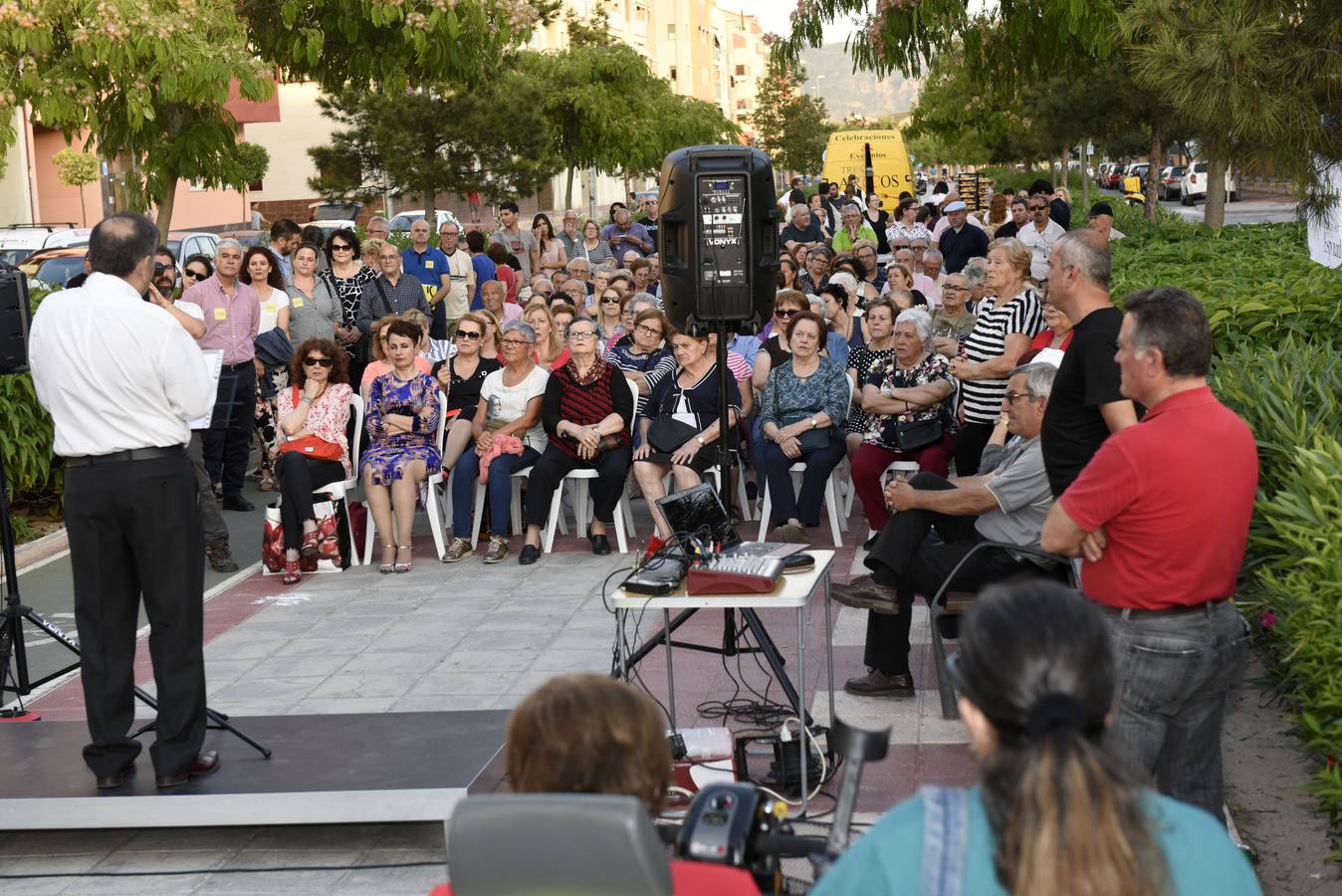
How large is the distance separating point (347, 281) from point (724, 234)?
440 centimetres

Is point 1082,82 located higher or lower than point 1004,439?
higher

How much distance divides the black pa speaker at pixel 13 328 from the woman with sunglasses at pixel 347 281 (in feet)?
17.2

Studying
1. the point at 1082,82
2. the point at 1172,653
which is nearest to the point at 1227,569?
the point at 1172,653

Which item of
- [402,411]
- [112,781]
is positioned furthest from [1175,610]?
[402,411]

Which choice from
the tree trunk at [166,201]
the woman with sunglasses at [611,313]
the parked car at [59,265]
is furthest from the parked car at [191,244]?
the woman with sunglasses at [611,313]

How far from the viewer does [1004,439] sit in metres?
7.24

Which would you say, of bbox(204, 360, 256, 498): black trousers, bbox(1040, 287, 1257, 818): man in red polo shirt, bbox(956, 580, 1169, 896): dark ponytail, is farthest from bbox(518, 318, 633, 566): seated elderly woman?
bbox(956, 580, 1169, 896): dark ponytail

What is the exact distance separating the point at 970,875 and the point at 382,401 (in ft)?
25.7

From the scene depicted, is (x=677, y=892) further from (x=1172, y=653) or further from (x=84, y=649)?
(x=84, y=649)

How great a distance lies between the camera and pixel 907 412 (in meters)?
8.98

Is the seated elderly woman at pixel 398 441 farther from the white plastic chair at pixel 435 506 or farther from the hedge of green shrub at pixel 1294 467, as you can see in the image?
the hedge of green shrub at pixel 1294 467

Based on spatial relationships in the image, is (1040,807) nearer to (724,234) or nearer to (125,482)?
(125,482)

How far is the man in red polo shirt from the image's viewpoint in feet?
12.8

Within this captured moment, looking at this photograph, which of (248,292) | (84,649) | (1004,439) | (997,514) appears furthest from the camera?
(248,292)
